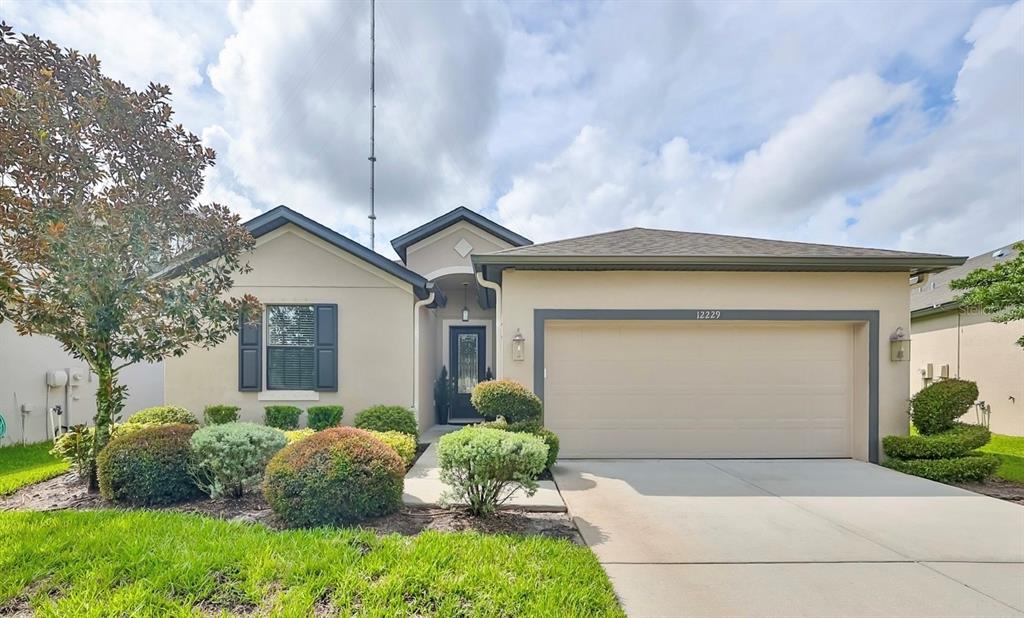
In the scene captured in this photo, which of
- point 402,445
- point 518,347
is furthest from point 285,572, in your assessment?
point 518,347

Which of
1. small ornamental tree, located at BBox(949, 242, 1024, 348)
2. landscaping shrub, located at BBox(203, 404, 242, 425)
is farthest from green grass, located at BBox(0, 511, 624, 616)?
small ornamental tree, located at BBox(949, 242, 1024, 348)

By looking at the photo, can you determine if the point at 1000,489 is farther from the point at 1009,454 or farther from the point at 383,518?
the point at 383,518

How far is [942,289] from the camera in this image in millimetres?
13820

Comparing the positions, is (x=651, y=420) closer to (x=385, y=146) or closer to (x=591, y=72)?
(x=591, y=72)

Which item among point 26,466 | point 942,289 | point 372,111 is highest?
point 372,111

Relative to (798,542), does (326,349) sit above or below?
above

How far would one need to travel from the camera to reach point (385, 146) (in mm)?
12445

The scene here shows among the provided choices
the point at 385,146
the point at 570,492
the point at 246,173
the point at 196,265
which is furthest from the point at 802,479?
the point at 246,173

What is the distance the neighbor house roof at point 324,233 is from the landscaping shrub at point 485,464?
177 inches

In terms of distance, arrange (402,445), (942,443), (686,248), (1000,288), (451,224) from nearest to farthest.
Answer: (1000,288) < (402,445) < (942,443) < (686,248) < (451,224)

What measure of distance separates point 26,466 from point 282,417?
3610 millimetres

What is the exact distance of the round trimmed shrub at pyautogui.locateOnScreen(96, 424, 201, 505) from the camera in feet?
15.5

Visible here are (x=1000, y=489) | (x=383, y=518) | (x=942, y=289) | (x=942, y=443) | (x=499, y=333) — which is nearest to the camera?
(x=383, y=518)

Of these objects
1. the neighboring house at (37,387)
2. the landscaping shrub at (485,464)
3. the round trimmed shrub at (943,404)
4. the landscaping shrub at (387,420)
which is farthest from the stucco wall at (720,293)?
the neighboring house at (37,387)
